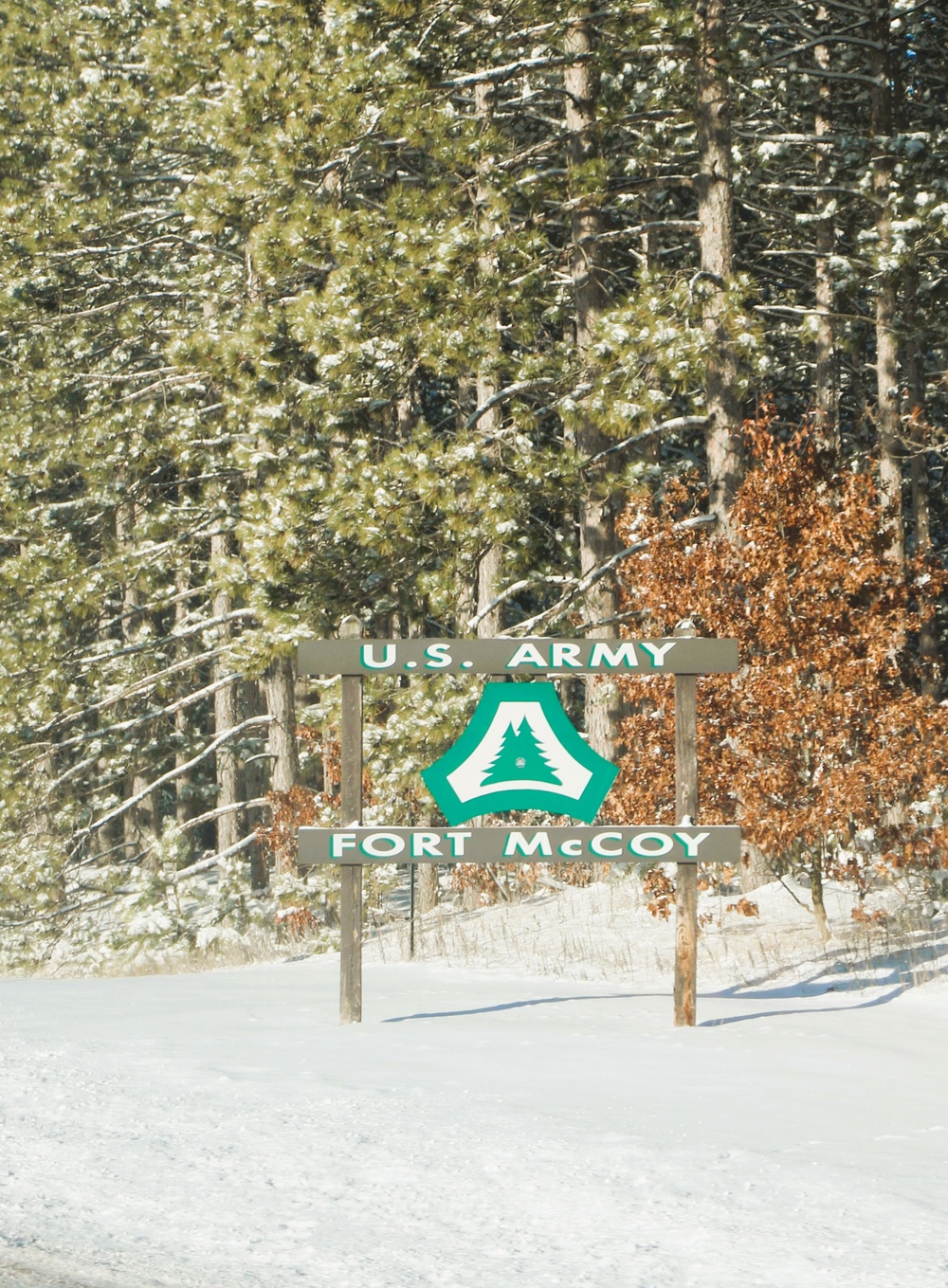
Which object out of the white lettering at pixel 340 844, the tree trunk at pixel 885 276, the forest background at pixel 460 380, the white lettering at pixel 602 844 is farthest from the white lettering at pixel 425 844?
the tree trunk at pixel 885 276

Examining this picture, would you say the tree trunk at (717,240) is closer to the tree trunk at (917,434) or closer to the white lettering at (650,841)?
the tree trunk at (917,434)

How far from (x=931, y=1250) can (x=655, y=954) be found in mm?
9007

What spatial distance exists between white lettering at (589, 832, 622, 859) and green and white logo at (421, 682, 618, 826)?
15 cm

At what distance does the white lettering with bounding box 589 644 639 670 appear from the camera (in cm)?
951

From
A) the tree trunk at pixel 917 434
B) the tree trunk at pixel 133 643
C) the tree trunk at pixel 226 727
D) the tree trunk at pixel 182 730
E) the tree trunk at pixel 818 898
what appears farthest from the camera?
the tree trunk at pixel 182 730

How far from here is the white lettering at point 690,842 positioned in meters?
9.55

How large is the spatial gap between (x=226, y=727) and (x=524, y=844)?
59.6 ft

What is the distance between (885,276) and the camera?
18.4 meters

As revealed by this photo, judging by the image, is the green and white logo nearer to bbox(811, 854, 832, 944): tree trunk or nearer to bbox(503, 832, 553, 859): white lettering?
bbox(503, 832, 553, 859): white lettering

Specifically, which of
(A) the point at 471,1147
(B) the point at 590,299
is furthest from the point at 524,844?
(B) the point at 590,299

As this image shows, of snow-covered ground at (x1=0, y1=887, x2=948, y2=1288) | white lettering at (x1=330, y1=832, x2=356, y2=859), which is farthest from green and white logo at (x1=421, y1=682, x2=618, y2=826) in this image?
snow-covered ground at (x1=0, y1=887, x2=948, y2=1288)

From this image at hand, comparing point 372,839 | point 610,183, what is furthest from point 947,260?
point 372,839

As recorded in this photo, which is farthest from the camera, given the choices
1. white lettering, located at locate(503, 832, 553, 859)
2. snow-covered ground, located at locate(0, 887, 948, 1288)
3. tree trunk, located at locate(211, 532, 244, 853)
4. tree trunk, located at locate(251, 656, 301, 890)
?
tree trunk, located at locate(211, 532, 244, 853)

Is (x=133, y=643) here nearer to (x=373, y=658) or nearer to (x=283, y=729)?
(x=283, y=729)
